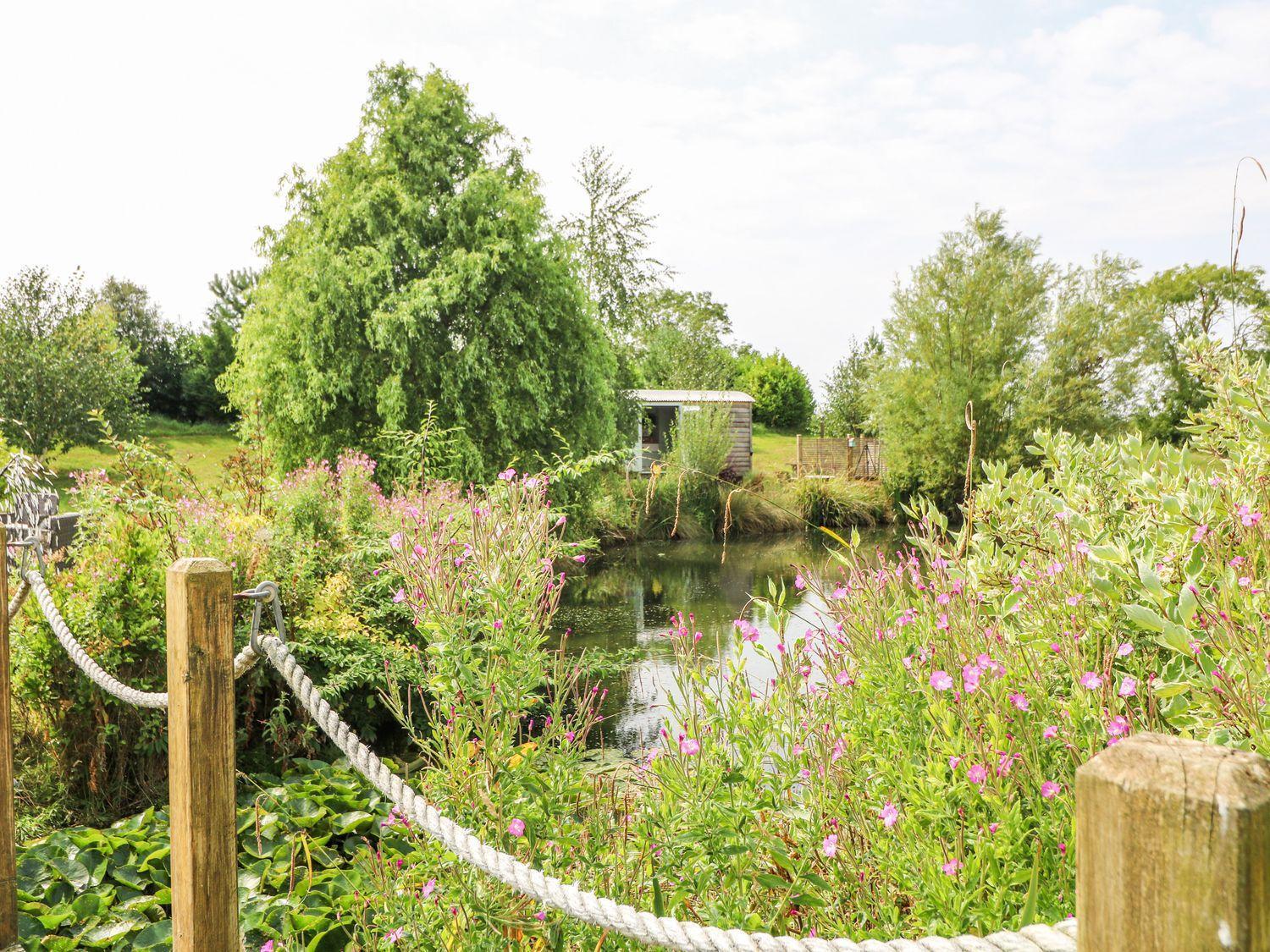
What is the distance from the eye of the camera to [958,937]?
95cm

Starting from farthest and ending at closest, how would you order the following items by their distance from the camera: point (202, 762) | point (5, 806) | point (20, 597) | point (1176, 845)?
point (20, 597) → point (5, 806) → point (202, 762) → point (1176, 845)

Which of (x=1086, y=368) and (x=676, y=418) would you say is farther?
(x=676, y=418)

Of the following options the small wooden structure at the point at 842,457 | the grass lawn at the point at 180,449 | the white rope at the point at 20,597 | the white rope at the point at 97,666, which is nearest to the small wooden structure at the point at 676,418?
the small wooden structure at the point at 842,457

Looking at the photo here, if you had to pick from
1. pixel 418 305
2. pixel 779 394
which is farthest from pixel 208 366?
pixel 779 394

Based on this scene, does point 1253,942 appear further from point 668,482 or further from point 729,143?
point 668,482

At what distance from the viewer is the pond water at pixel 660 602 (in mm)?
7328

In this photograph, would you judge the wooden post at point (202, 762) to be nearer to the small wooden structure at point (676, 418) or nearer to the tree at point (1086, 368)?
the tree at point (1086, 368)

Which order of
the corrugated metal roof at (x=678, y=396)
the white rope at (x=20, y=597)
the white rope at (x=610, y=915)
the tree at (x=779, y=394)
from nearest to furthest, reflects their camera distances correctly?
1. the white rope at (x=610, y=915)
2. the white rope at (x=20, y=597)
3. the corrugated metal roof at (x=678, y=396)
4. the tree at (x=779, y=394)

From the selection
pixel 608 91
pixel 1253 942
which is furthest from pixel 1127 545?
pixel 608 91

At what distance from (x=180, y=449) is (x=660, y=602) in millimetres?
22373

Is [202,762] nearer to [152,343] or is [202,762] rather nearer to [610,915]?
[610,915]

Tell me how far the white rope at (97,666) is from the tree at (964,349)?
72.8 feet

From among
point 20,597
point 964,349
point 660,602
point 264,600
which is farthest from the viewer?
point 964,349

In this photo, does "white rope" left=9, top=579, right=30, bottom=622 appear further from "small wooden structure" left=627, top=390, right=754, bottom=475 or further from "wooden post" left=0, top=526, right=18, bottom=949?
"small wooden structure" left=627, top=390, right=754, bottom=475
